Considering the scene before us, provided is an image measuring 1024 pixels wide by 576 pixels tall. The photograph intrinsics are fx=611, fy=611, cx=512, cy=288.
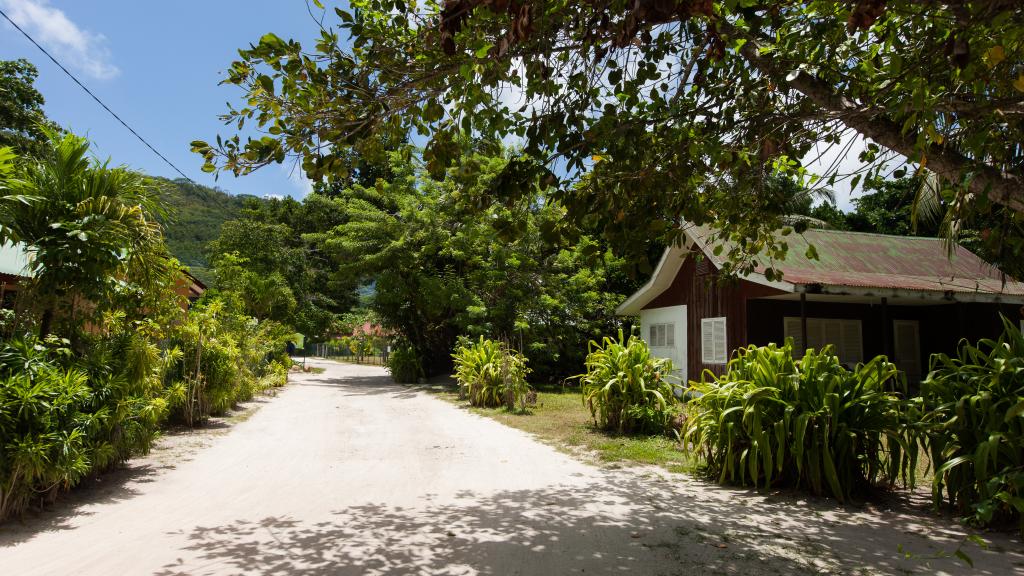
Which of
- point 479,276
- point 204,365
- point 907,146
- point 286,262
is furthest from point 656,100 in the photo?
point 286,262

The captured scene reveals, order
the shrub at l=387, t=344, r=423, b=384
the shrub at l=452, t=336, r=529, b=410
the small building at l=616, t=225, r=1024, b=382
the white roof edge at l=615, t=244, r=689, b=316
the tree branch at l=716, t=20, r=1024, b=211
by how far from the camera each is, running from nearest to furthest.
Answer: the tree branch at l=716, t=20, r=1024, b=211 < the shrub at l=452, t=336, r=529, b=410 < the small building at l=616, t=225, r=1024, b=382 < the white roof edge at l=615, t=244, r=689, b=316 < the shrub at l=387, t=344, r=423, b=384

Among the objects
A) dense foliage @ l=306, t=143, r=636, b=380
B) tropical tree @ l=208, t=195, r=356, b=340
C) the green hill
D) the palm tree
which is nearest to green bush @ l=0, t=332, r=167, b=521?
the palm tree

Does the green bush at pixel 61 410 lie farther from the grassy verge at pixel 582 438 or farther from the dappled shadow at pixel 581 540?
the grassy verge at pixel 582 438

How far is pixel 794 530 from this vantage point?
4840 mm

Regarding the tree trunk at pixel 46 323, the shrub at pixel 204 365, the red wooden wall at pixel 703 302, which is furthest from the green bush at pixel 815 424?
the shrub at pixel 204 365

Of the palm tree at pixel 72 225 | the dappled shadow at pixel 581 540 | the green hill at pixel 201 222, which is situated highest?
the green hill at pixel 201 222

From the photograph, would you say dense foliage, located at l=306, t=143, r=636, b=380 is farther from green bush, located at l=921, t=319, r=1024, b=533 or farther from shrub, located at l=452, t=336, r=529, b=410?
green bush, located at l=921, t=319, r=1024, b=533

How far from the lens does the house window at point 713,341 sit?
50.4 ft

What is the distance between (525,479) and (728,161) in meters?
4.02

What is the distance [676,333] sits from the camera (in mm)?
17297

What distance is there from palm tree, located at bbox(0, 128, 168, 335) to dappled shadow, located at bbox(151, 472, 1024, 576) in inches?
99.1

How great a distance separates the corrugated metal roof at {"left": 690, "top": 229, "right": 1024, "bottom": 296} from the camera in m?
13.2

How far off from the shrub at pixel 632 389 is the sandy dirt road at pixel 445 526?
83.8 inches

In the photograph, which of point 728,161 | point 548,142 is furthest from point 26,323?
point 728,161
